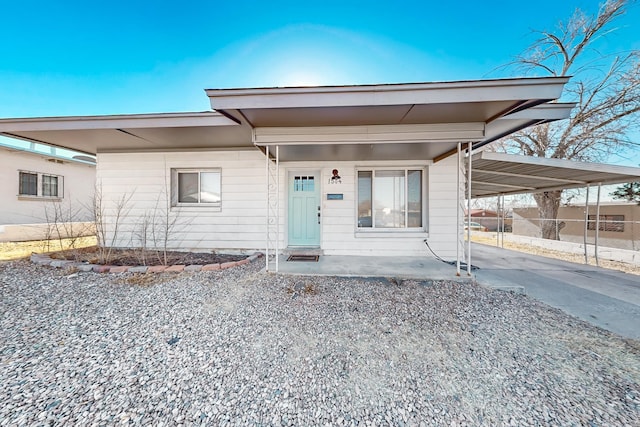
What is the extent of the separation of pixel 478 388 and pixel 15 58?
15.4m

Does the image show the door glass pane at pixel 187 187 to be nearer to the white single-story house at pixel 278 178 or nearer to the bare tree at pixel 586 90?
the white single-story house at pixel 278 178

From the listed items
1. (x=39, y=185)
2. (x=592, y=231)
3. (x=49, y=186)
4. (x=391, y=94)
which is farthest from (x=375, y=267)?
(x=49, y=186)

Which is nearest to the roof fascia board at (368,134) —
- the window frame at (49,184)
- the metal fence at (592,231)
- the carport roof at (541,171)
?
the carport roof at (541,171)

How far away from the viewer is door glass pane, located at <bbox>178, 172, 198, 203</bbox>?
615 cm

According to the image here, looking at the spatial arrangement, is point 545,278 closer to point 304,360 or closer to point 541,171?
point 541,171

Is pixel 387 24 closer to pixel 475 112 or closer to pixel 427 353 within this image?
pixel 475 112

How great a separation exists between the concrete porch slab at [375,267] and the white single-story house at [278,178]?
16.0 inches

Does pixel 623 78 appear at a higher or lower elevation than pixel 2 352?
higher

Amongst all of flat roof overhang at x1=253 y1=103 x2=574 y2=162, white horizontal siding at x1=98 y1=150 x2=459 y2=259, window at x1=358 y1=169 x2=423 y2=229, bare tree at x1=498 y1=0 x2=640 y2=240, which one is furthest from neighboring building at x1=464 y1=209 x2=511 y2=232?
flat roof overhang at x1=253 y1=103 x2=574 y2=162

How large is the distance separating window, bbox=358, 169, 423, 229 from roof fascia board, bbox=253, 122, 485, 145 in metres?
1.92

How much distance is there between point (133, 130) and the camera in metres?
4.58

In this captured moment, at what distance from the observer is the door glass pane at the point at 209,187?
20.0 feet

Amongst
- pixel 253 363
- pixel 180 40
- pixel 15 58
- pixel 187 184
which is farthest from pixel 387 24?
pixel 15 58

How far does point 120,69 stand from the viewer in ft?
27.9
